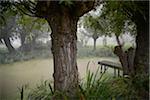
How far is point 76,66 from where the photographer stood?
123 centimetres

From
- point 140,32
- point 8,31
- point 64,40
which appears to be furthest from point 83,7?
point 8,31

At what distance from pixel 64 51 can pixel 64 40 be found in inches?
1.8

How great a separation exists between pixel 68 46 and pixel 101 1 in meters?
0.24

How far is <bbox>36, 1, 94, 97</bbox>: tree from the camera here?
1164mm

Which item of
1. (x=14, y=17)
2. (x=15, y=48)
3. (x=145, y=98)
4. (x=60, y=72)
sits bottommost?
(x=145, y=98)

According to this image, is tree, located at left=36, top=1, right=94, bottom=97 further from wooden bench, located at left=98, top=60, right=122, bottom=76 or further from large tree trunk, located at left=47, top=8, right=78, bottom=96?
wooden bench, located at left=98, top=60, right=122, bottom=76

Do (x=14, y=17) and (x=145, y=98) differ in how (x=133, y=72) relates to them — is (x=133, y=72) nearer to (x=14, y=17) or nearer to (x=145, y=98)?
(x=145, y=98)

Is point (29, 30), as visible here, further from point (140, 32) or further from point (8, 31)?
point (140, 32)

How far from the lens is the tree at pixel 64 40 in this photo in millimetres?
1164

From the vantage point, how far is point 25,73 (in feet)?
4.29

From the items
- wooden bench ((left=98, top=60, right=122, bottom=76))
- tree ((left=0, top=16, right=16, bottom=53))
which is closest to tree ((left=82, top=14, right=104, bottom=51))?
wooden bench ((left=98, top=60, right=122, bottom=76))

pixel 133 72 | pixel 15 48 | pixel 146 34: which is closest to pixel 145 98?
pixel 133 72

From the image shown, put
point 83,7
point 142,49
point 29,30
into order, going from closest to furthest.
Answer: point 83,7
point 142,49
point 29,30

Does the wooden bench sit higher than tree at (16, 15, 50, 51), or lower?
lower
